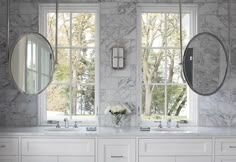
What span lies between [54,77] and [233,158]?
7.46ft

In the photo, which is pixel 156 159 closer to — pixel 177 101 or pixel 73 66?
pixel 177 101

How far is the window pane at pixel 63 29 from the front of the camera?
416 cm

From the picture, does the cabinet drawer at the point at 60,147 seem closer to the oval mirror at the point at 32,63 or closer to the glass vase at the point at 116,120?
the glass vase at the point at 116,120

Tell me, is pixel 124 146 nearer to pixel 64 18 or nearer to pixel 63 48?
pixel 63 48

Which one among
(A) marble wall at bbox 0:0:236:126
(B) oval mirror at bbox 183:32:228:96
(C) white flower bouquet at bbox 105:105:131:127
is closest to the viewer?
(C) white flower bouquet at bbox 105:105:131:127

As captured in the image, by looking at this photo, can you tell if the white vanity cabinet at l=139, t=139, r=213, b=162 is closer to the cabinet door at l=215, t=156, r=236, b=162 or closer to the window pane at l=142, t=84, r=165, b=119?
the cabinet door at l=215, t=156, r=236, b=162

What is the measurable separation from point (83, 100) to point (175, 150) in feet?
4.35

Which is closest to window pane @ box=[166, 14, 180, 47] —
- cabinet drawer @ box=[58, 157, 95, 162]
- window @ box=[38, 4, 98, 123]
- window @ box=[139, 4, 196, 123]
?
window @ box=[139, 4, 196, 123]

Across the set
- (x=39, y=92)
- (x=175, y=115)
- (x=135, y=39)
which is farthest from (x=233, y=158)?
(x=39, y=92)

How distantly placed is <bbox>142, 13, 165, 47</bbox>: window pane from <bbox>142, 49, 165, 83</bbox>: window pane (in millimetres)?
107

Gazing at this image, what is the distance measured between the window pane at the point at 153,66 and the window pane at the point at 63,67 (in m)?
0.95

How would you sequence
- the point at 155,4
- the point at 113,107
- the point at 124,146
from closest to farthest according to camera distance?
the point at 124,146 → the point at 113,107 → the point at 155,4

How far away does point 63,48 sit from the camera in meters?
4.15

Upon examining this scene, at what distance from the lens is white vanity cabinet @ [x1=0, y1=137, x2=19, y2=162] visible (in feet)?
11.4
